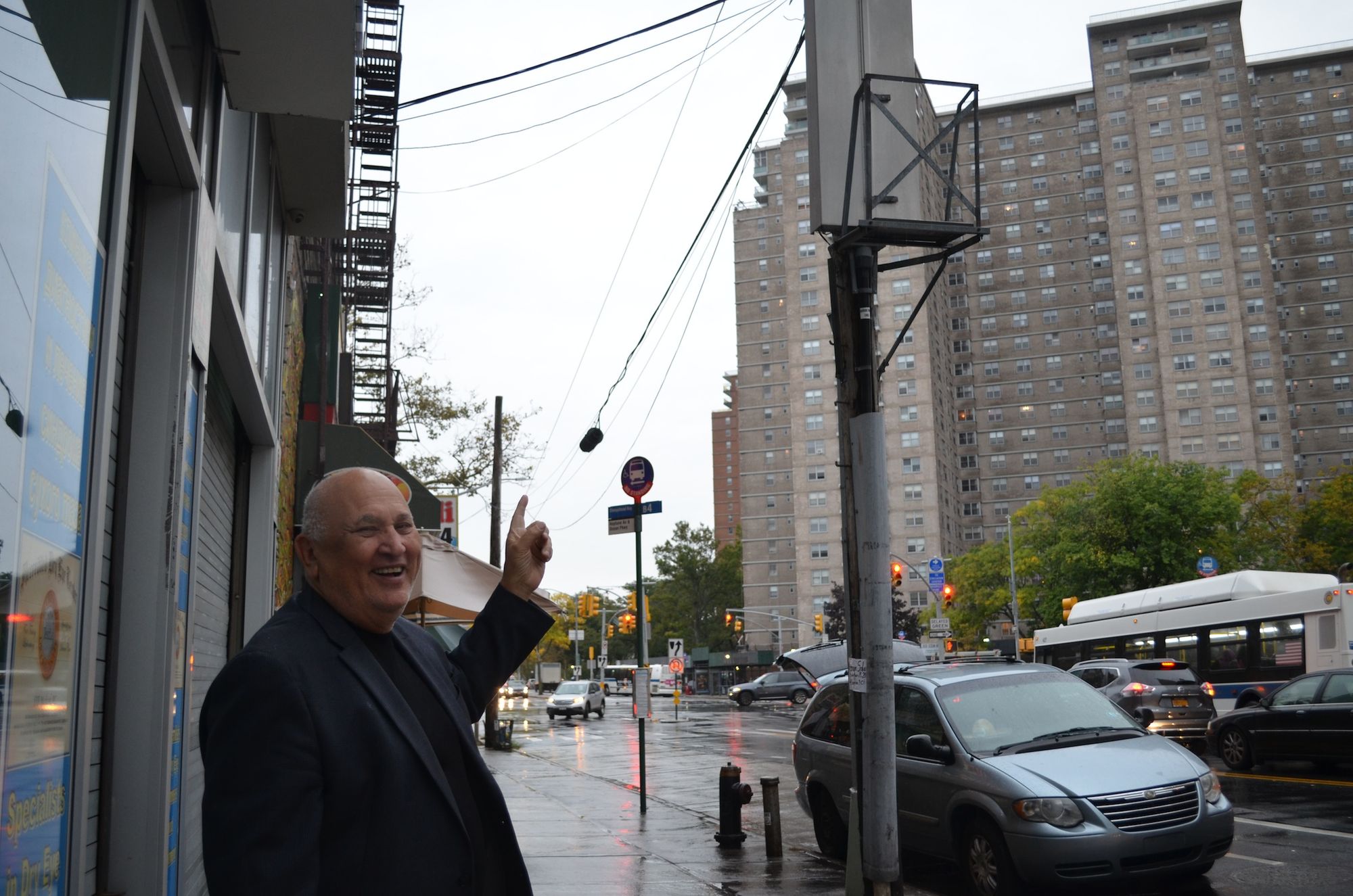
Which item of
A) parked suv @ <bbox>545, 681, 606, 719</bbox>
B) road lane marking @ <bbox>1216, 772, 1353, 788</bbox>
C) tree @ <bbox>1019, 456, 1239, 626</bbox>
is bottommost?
parked suv @ <bbox>545, 681, 606, 719</bbox>

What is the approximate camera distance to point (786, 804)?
650 inches

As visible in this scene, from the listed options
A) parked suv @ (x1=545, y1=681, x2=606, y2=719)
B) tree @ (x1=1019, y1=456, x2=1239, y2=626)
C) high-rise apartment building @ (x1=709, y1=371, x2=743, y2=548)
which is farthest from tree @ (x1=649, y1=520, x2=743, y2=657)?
parked suv @ (x1=545, y1=681, x2=606, y2=719)

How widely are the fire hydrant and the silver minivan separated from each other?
1185mm

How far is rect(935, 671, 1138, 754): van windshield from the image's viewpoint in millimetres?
9484

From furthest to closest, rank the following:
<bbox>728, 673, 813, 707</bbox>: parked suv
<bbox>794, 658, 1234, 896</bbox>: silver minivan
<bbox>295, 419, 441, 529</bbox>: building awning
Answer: <bbox>728, 673, 813, 707</bbox>: parked suv < <bbox>295, 419, 441, 529</bbox>: building awning < <bbox>794, 658, 1234, 896</bbox>: silver minivan

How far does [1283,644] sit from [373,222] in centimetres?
2086

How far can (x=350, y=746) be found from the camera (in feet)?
7.98

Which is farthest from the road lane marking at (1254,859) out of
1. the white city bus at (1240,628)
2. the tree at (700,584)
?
the tree at (700,584)

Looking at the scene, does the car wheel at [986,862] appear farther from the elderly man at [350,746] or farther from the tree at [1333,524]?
the tree at [1333,524]

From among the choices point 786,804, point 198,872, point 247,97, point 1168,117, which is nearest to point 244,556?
point 198,872

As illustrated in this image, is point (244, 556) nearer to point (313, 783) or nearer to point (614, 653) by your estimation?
point (313, 783)

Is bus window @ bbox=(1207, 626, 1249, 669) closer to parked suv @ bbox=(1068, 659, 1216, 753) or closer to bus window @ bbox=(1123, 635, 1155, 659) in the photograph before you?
bus window @ bbox=(1123, 635, 1155, 659)

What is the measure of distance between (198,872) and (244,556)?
331 centimetres

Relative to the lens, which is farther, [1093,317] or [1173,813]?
→ [1093,317]
